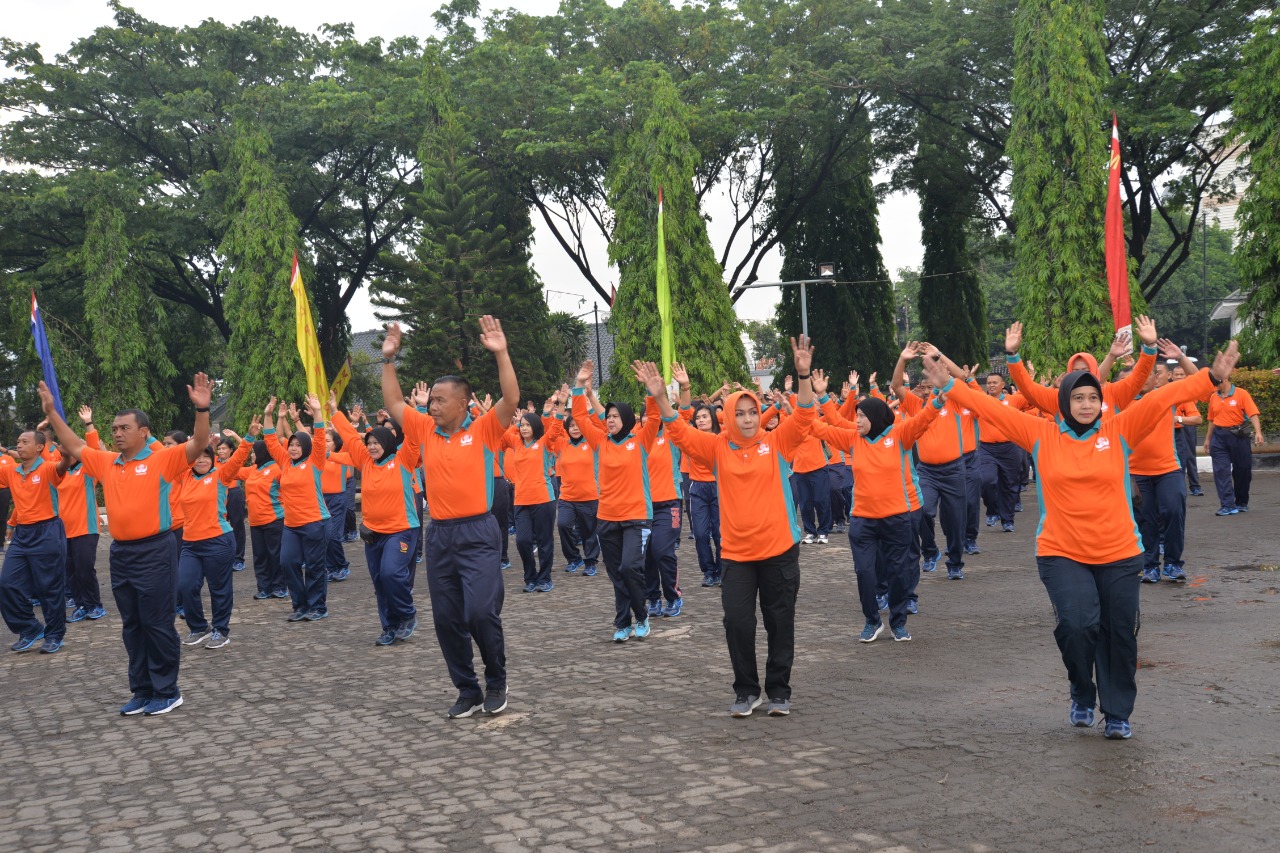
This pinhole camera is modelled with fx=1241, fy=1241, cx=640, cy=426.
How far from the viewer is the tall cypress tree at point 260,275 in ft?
110

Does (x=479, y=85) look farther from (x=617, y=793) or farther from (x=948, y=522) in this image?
(x=617, y=793)

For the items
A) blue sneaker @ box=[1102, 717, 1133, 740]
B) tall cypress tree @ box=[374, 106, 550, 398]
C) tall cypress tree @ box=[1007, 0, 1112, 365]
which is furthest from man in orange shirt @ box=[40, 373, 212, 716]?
tall cypress tree @ box=[374, 106, 550, 398]

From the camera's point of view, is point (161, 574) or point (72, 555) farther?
point (72, 555)

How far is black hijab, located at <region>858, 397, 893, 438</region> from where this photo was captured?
978 centimetres

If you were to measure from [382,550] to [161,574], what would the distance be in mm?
2398

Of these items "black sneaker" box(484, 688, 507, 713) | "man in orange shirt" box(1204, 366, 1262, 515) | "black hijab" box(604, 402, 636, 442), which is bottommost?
"black sneaker" box(484, 688, 507, 713)

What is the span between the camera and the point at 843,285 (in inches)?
1547

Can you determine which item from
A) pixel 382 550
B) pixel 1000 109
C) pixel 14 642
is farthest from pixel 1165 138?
pixel 14 642

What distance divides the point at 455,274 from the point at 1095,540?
95.0 ft

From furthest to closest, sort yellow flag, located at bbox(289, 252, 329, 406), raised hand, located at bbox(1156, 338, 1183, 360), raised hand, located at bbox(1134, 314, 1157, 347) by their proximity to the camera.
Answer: yellow flag, located at bbox(289, 252, 329, 406), raised hand, located at bbox(1156, 338, 1183, 360), raised hand, located at bbox(1134, 314, 1157, 347)

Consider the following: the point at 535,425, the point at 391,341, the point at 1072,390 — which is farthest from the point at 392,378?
the point at 535,425

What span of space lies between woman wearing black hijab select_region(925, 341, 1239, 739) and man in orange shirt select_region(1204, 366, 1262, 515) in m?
10.3

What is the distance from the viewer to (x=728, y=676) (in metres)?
8.27

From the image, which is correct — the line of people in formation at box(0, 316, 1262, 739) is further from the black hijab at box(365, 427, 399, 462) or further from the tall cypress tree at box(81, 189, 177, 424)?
the tall cypress tree at box(81, 189, 177, 424)
